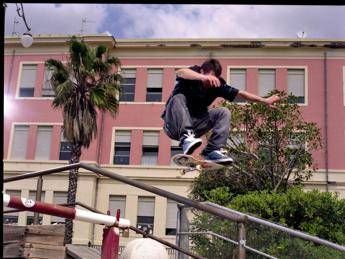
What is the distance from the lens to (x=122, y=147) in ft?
122

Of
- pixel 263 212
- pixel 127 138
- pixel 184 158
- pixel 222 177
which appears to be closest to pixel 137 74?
pixel 127 138

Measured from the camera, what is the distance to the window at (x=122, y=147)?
3694 centimetres

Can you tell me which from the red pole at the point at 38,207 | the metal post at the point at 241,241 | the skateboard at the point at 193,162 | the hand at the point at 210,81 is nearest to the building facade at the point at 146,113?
the metal post at the point at 241,241

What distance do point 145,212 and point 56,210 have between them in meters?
31.9

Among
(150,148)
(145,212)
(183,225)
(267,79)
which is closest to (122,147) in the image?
(150,148)

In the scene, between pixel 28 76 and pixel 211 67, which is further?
pixel 28 76

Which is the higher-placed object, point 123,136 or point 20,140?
point 123,136

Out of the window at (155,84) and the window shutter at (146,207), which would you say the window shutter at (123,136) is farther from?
A: the window shutter at (146,207)

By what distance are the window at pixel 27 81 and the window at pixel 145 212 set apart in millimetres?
9229

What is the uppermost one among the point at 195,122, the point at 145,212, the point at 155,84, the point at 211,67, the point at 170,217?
the point at 155,84

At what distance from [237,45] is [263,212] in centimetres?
1578

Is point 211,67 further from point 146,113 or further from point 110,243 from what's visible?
point 146,113

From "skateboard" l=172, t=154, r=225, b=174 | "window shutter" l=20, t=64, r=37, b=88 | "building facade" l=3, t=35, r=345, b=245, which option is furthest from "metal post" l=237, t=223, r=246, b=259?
"window shutter" l=20, t=64, r=37, b=88

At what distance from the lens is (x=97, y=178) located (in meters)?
36.6
